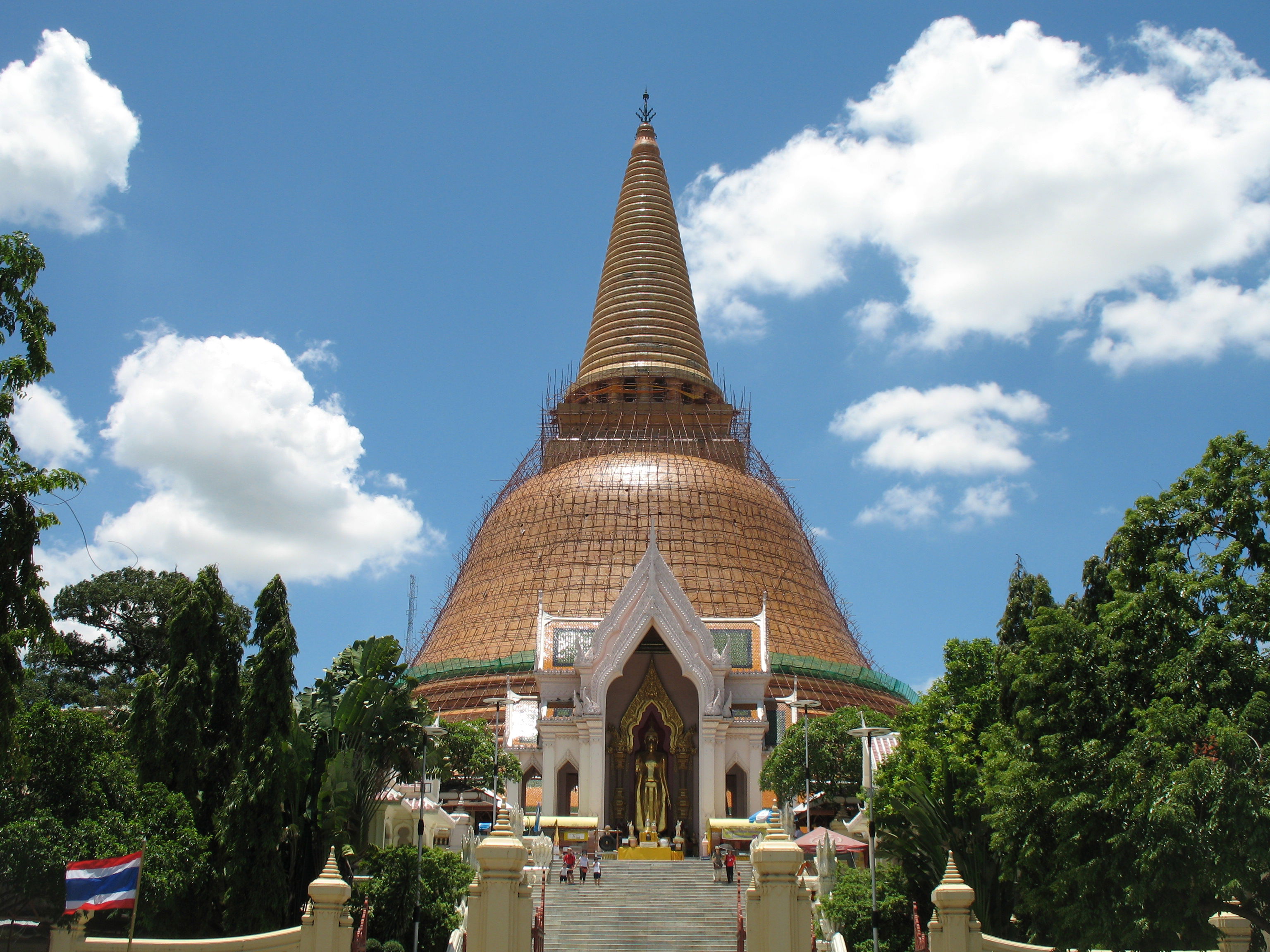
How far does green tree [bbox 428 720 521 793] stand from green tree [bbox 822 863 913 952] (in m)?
15.0

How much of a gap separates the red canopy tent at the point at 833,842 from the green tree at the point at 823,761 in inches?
135

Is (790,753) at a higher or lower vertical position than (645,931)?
higher

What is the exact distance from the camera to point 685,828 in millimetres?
38562

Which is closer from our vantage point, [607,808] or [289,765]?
[289,765]

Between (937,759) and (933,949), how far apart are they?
21.6 feet

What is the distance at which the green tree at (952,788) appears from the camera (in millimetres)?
22766

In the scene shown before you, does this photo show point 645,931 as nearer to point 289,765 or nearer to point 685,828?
point 289,765

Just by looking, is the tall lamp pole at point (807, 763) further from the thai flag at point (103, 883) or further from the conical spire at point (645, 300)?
the conical spire at point (645, 300)

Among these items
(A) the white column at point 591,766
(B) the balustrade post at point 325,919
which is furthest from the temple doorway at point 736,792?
(B) the balustrade post at point 325,919

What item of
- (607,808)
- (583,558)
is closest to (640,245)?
(583,558)

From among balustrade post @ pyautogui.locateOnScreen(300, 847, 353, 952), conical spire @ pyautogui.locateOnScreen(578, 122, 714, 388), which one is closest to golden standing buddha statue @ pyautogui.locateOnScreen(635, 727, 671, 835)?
balustrade post @ pyautogui.locateOnScreen(300, 847, 353, 952)

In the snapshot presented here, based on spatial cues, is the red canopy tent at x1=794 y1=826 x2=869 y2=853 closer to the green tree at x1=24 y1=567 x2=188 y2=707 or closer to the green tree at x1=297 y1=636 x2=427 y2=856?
the green tree at x1=297 y1=636 x2=427 y2=856

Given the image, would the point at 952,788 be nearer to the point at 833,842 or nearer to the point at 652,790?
the point at 833,842

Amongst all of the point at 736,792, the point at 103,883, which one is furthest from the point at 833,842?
the point at 103,883
